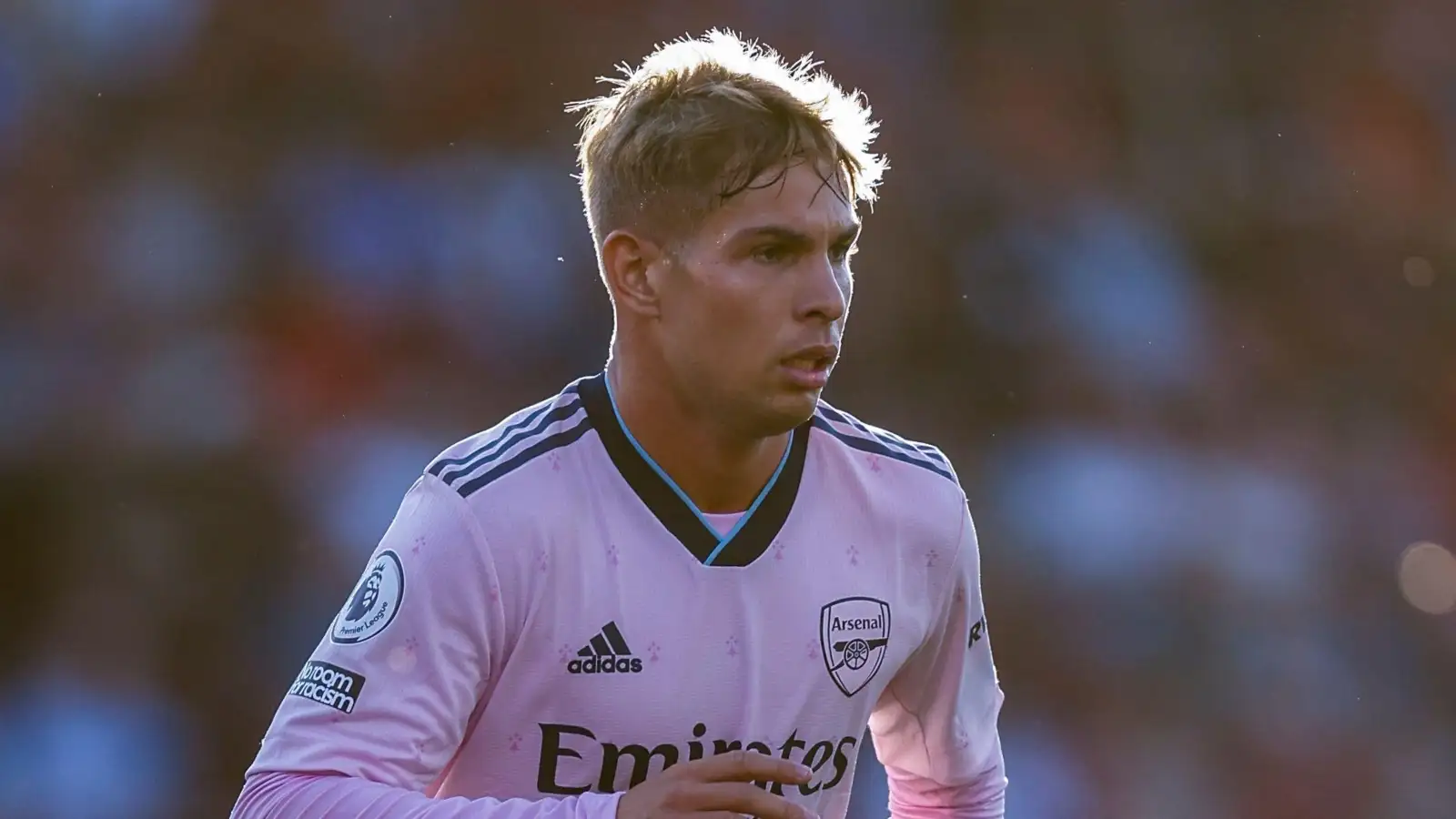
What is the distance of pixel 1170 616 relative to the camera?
21.8 feet

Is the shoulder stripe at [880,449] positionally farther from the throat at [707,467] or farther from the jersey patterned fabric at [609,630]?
the throat at [707,467]

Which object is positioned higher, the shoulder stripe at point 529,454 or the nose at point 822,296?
the nose at point 822,296

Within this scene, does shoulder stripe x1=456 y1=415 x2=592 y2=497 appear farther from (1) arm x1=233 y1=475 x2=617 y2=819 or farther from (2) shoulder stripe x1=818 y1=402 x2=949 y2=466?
(2) shoulder stripe x1=818 y1=402 x2=949 y2=466

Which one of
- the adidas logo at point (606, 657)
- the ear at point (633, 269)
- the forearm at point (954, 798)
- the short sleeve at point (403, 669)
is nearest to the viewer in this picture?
the short sleeve at point (403, 669)

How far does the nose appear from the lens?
251 centimetres

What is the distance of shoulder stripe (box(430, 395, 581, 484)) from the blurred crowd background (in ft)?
12.5

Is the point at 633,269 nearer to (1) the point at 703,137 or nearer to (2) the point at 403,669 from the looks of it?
(1) the point at 703,137

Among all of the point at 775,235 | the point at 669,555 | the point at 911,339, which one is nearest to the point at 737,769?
the point at 669,555

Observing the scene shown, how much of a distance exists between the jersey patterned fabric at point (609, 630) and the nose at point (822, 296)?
1.32 ft

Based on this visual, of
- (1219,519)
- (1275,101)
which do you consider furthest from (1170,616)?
(1275,101)

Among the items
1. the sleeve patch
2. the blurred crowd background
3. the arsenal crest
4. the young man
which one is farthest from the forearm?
the blurred crowd background

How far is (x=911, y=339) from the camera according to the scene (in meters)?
6.95

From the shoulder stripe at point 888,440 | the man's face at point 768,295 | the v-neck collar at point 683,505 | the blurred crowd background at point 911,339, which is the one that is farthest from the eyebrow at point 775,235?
the blurred crowd background at point 911,339

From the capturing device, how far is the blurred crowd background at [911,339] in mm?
6281
